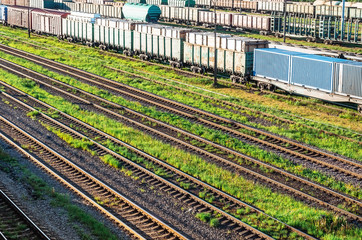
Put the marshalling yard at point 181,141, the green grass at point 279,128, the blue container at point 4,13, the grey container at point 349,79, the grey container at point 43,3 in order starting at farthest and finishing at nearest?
the grey container at point 43,3 → the blue container at point 4,13 → the grey container at point 349,79 → the green grass at point 279,128 → the marshalling yard at point 181,141

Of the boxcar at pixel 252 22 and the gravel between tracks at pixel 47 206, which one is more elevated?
the boxcar at pixel 252 22

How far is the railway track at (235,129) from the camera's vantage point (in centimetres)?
2280

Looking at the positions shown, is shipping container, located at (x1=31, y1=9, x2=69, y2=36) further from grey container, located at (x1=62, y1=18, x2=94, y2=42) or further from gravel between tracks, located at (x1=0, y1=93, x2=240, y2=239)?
gravel between tracks, located at (x1=0, y1=93, x2=240, y2=239)

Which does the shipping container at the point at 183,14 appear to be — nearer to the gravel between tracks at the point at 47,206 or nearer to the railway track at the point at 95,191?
the railway track at the point at 95,191

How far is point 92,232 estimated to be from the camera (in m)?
16.4

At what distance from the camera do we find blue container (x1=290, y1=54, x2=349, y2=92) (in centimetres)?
3147

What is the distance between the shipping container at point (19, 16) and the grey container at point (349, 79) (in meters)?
50.0

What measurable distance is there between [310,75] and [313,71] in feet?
1.24

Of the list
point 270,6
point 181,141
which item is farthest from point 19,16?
point 181,141

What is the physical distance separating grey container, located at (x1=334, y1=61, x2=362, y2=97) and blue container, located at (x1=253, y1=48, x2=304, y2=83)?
13.0 feet

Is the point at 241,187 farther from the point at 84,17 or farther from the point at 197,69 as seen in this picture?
the point at 84,17

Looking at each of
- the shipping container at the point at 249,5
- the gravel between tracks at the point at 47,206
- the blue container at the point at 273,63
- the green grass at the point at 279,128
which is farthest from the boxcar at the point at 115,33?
the shipping container at the point at 249,5

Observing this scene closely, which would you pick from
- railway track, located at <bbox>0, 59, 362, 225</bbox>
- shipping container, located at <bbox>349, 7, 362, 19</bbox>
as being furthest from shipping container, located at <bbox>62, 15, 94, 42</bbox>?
shipping container, located at <bbox>349, 7, 362, 19</bbox>

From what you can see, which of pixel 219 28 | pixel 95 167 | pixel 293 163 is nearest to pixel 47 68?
pixel 95 167
